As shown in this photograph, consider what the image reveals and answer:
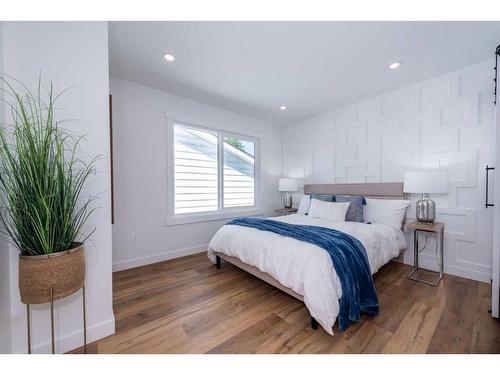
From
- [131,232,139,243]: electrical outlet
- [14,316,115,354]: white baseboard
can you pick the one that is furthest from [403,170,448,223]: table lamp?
[131,232,139,243]: electrical outlet

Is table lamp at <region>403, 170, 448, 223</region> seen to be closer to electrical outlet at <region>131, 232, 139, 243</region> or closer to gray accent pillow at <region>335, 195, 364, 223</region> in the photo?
gray accent pillow at <region>335, 195, 364, 223</region>

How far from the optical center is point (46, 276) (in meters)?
1.01

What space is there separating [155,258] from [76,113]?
2.19 meters

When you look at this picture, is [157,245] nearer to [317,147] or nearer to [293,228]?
[293,228]

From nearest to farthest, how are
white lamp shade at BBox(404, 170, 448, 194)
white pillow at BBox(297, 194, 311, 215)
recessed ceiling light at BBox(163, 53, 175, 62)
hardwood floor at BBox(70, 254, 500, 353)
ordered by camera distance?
1. hardwood floor at BBox(70, 254, 500, 353)
2. recessed ceiling light at BBox(163, 53, 175, 62)
3. white lamp shade at BBox(404, 170, 448, 194)
4. white pillow at BBox(297, 194, 311, 215)

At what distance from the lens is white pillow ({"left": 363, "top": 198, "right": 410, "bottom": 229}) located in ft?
8.61

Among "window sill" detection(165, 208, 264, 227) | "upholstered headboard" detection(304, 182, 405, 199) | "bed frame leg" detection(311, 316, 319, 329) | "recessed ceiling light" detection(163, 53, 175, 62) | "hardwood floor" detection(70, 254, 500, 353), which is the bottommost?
"hardwood floor" detection(70, 254, 500, 353)

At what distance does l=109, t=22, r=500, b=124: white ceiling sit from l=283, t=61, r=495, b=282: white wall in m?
0.23

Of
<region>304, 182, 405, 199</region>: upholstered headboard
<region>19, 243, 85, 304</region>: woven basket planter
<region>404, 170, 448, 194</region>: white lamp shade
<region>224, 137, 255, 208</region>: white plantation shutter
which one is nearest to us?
<region>19, 243, 85, 304</region>: woven basket planter

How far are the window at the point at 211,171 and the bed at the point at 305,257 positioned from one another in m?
1.01

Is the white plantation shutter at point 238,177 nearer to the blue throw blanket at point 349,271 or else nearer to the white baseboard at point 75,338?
the blue throw blanket at point 349,271

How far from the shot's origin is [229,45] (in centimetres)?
195
